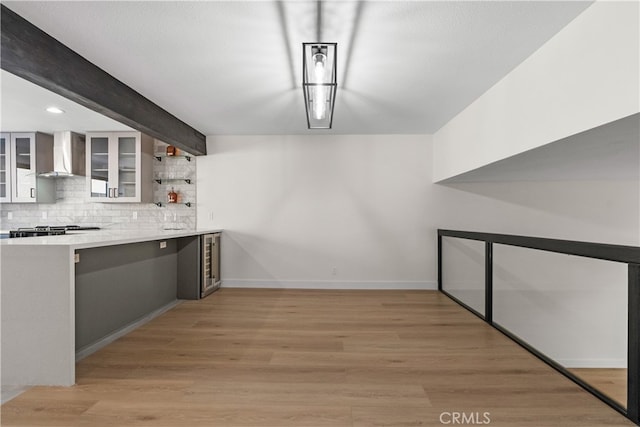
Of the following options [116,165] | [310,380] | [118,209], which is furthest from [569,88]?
[118,209]

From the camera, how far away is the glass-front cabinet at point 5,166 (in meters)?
4.65

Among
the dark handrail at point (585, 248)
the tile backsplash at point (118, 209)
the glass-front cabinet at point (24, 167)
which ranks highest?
the glass-front cabinet at point (24, 167)

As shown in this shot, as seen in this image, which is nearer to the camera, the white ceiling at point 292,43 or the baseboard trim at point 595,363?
the white ceiling at point 292,43

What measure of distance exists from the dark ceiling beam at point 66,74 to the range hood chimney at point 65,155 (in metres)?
2.19

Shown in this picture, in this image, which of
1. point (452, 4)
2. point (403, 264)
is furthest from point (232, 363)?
point (403, 264)

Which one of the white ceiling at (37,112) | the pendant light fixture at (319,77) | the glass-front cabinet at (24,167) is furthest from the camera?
the glass-front cabinet at (24,167)

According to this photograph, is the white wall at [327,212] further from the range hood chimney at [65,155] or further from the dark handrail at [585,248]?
the range hood chimney at [65,155]

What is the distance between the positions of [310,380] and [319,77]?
2.15 m

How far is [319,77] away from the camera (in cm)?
229

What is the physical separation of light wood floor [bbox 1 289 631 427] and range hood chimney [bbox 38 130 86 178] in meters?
3.12

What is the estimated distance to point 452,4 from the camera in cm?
184

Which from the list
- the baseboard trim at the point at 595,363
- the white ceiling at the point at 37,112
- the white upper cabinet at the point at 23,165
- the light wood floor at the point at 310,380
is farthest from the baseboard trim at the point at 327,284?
the white upper cabinet at the point at 23,165

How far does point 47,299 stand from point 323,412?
6.12 feet

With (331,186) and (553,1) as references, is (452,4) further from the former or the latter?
(331,186)
